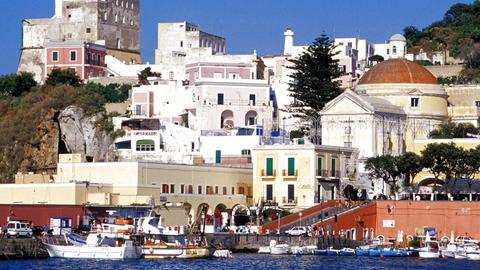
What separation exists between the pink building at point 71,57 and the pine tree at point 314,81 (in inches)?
872

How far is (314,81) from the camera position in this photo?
103938mm

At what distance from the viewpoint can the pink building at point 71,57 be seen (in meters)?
120

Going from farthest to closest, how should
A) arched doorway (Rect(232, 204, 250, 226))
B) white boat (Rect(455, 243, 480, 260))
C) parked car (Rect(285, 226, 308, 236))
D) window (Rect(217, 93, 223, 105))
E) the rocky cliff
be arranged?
window (Rect(217, 93, 223, 105)) → the rocky cliff → arched doorway (Rect(232, 204, 250, 226)) → parked car (Rect(285, 226, 308, 236)) → white boat (Rect(455, 243, 480, 260))

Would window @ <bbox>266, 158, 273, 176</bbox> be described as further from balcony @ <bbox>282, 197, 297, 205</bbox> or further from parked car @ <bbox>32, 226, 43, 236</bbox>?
parked car @ <bbox>32, 226, 43, 236</bbox>

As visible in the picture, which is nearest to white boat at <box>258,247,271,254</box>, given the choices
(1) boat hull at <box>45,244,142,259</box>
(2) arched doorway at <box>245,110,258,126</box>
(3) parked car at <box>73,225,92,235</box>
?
(1) boat hull at <box>45,244,142,259</box>

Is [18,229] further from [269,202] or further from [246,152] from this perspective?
[246,152]

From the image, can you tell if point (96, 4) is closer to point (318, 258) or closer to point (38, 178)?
point (38, 178)

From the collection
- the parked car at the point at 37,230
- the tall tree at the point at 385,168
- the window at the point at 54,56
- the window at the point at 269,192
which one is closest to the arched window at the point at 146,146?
the window at the point at 269,192

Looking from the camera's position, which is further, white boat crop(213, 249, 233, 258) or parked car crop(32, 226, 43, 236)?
parked car crop(32, 226, 43, 236)

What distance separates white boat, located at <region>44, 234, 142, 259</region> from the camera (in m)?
75.9

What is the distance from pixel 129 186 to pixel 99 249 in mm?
10676

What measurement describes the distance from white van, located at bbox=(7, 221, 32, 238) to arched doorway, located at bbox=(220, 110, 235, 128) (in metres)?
29.6

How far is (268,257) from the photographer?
78.1 meters

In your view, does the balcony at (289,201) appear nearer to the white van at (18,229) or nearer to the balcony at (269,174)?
the balcony at (269,174)
